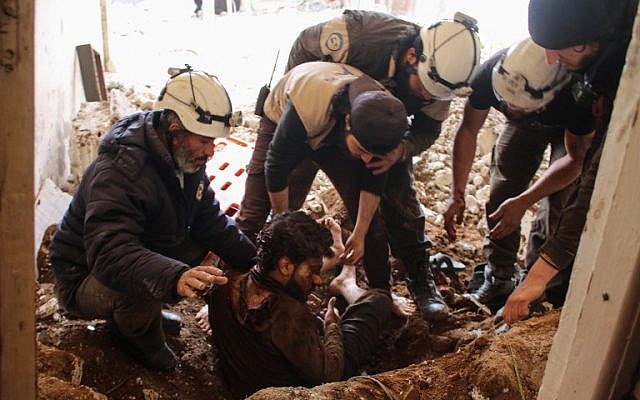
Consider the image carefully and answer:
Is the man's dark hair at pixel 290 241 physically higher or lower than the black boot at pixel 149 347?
higher

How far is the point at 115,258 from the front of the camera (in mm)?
2471

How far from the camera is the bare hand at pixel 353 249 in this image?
11.0 ft

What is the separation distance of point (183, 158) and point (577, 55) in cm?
180

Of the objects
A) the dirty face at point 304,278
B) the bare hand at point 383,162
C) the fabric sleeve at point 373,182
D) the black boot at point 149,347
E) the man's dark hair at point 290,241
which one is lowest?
the black boot at point 149,347

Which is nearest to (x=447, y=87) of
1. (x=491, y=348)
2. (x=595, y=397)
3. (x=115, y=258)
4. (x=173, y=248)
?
(x=491, y=348)

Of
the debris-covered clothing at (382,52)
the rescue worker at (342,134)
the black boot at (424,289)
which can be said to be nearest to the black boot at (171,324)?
the rescue worker at (342,134)

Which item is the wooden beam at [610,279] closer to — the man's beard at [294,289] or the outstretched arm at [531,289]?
the outstretched arm at [531,289]

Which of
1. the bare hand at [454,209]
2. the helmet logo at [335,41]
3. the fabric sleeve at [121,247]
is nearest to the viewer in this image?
the fabric sleeve at [121,247]

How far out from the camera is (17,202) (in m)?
1.14

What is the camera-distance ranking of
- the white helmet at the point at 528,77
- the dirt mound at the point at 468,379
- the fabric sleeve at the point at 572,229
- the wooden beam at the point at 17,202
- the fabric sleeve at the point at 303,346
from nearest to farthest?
the wooden beam at the point at 17,202 < the dirt mound at the point at 468,379 < the fabric sleeve at the point at 572,229 < the fabric sleeve at the point at 303,346 < the white helmet at the point at 528,77

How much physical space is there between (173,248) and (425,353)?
1653 mm

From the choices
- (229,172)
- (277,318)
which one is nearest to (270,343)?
(277,318)

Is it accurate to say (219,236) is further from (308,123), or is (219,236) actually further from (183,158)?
(308,123)

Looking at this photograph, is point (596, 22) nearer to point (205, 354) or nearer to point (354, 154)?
point (354, 154)
